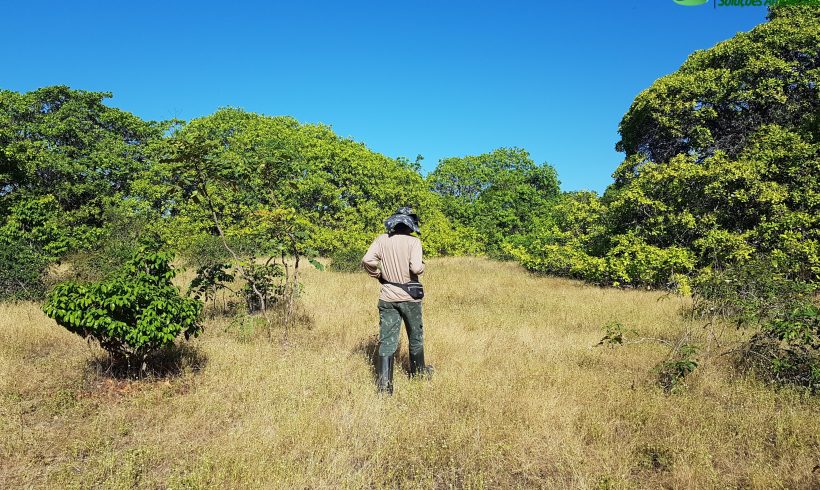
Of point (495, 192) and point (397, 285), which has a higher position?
point (495, 192)

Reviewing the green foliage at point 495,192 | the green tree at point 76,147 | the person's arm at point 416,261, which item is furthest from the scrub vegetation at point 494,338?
the green foliage at point 495,192

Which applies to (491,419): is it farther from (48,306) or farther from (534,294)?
(534,294)

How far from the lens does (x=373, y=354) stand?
6.22 m

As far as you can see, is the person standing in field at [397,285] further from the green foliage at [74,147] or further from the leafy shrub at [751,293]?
the green foliage at [74,147]

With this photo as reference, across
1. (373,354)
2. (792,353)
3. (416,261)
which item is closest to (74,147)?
(373,354)

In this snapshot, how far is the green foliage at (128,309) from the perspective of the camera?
448 centimetres

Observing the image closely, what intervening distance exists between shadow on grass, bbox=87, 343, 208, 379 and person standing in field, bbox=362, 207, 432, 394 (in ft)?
7.86

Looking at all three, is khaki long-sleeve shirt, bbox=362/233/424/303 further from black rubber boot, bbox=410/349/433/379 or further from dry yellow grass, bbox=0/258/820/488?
dry yellow grass, bbox=0/258/820/488

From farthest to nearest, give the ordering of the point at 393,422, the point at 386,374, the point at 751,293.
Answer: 1. the point at 751,293
2. the point at 386,374
3. the point at 393,422

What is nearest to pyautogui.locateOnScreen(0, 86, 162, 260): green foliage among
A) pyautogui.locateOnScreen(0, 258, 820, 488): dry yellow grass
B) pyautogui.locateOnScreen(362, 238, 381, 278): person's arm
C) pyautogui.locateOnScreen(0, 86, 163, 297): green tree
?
pyautogui.locateOnScreen(0, 86, 163, 297): green tree

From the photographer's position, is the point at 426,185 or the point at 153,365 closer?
the point at 153,365

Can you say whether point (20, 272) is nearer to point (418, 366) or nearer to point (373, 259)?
point (373, 259)

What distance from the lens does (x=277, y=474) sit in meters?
3.20

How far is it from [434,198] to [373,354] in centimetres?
1855
